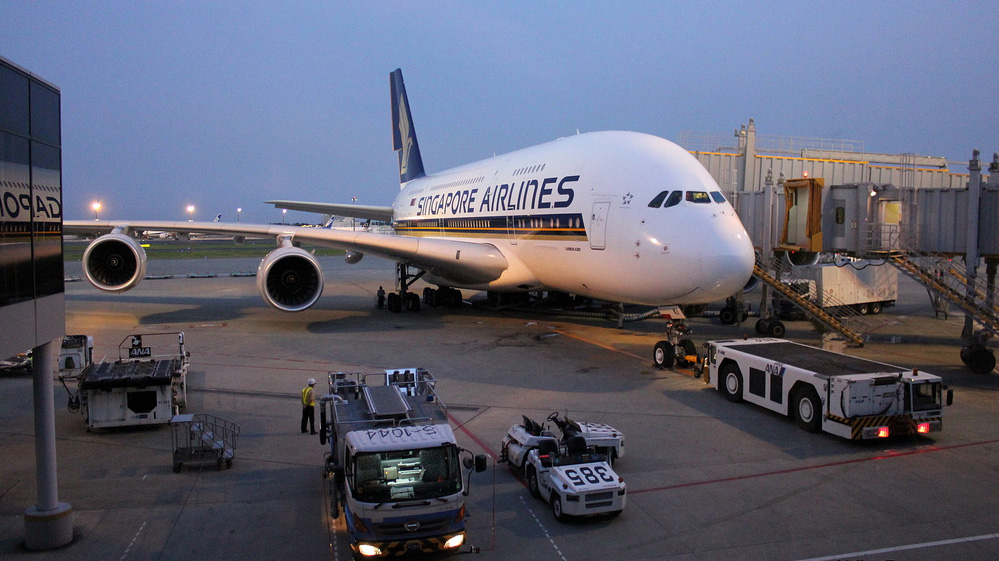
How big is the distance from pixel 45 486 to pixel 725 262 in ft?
37.9

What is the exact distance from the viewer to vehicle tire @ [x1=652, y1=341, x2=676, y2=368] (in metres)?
16.3

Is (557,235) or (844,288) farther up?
(557,235)

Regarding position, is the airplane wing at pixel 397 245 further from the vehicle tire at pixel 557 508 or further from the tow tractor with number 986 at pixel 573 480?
the vehicle tire at pixel 557 508

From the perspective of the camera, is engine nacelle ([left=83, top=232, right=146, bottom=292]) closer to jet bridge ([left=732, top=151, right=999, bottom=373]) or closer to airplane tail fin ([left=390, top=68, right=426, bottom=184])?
airplane tail fin ([left=390, top=68, right=426, bottom=184])

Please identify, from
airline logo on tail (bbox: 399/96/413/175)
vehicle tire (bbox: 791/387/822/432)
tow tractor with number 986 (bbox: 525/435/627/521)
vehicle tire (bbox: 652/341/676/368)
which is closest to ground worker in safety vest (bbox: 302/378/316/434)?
tow tractor with number 986 (bbox: 525/435/627/521)

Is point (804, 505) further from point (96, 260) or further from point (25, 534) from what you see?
point (96, 260)

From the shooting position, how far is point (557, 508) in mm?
8469

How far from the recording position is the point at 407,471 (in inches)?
285

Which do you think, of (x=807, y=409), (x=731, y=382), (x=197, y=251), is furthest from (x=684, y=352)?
(x=197, y=251)

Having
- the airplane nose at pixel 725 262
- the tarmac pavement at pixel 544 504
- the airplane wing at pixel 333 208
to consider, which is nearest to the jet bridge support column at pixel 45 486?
the tarmac pavement at pixel 544 504

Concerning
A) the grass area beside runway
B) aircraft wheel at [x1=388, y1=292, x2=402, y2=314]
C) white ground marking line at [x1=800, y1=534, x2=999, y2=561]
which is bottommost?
white ground marking line at [x1=800, y1=534, x2=999, y2=561]

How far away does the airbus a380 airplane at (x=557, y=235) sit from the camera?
14.7 m

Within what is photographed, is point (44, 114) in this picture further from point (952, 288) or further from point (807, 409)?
point (952, 288)

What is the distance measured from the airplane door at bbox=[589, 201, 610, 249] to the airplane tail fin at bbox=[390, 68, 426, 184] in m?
18.9
